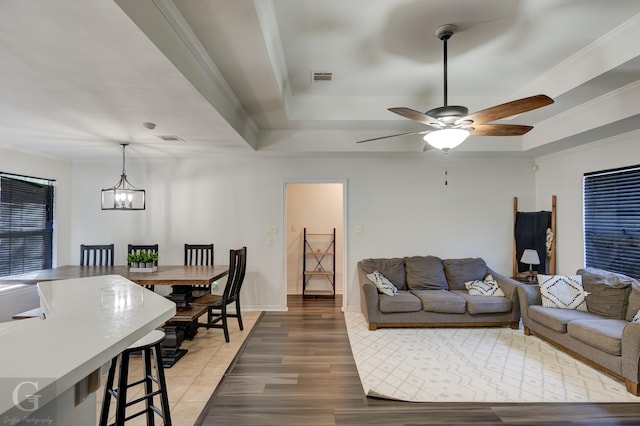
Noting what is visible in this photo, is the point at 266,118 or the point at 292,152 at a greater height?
the point at 266,118

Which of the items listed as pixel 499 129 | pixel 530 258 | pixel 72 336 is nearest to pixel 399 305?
pixel 530 258

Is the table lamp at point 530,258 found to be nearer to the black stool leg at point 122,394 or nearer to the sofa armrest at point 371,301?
the sofa armrest at point 371,301

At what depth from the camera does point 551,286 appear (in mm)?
3703

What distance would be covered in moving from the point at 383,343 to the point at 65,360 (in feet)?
11.1

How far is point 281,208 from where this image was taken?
16.4ft

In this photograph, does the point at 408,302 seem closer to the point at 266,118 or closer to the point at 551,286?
the point at 551,286

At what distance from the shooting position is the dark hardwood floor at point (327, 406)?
2291 mm

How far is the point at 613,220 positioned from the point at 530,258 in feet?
3.36

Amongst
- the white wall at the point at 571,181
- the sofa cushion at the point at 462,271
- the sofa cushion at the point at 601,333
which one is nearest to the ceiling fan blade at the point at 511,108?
the sofa cushion at the point at 601,333

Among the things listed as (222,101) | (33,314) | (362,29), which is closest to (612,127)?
(362,29)

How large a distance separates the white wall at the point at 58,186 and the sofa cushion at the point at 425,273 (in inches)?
204

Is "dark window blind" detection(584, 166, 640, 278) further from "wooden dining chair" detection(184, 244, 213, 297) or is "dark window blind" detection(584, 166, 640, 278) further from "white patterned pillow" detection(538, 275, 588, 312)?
"wooden dining chair" detection(184, 244, 213, 297)

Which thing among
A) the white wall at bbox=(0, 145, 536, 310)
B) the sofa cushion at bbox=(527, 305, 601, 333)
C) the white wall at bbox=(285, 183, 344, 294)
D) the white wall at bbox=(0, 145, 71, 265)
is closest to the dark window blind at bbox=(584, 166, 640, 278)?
the sofa cushion at bbox=(527, 305, 601, 333)

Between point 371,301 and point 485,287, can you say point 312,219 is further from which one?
point 485,287
